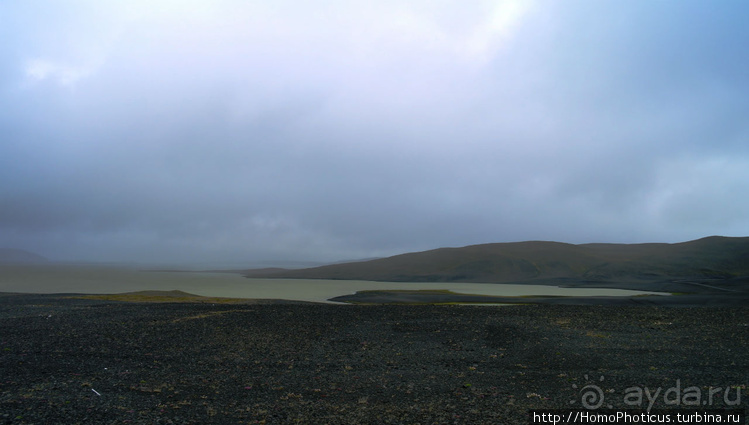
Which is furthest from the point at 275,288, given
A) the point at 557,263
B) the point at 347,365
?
the point at 557,263

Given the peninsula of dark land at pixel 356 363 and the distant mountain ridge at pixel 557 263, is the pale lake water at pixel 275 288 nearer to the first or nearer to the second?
the distant mountain ridge at pixel 557 263

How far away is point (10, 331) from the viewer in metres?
17.0

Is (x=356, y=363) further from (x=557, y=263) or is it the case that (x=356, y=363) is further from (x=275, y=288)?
(x=557, y=263)

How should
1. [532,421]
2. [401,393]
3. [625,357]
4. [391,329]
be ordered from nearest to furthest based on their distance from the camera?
1. [532,421]
2. [401,393]
3. [625,357]
4. [391,329]

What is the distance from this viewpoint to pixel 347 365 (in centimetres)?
1214

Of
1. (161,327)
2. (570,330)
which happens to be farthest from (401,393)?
(161,327)

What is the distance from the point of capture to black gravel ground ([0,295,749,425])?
27.2 feet

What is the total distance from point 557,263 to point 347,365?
76.4 metres

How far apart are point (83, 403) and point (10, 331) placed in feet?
39.2

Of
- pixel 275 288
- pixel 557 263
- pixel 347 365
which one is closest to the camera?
pixel 347 365

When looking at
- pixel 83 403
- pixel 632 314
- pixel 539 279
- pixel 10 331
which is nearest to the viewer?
pixel 83 403

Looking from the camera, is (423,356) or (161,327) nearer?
(423,356)

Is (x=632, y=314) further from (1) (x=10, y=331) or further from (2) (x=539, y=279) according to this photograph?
(2) (x=539, y=279)

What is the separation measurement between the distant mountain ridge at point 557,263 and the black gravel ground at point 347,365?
54208mm
